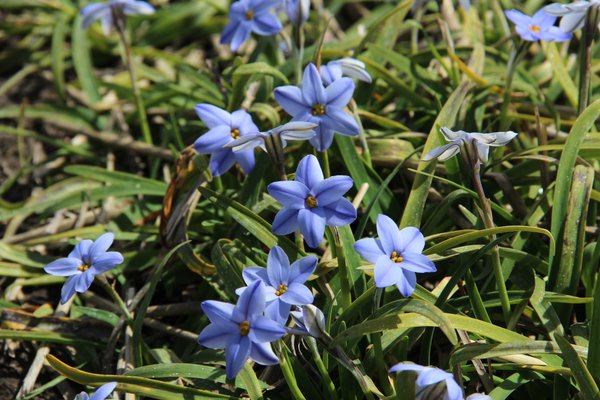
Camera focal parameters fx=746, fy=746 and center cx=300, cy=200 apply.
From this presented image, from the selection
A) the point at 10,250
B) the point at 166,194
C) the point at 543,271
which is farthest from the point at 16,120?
the point at 543,271

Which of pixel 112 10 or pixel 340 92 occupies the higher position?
pixel 340 92

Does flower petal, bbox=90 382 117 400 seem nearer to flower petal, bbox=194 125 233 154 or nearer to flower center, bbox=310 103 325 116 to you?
flower petal, bbox=194 125 233 154

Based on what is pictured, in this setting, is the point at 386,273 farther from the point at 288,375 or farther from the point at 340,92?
the point at 340,92

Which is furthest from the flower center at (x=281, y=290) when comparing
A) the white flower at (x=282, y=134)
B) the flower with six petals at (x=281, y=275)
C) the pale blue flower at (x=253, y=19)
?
the pale blue flower at (x=253, y=19)

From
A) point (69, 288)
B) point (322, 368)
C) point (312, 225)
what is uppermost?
point (312, 225)

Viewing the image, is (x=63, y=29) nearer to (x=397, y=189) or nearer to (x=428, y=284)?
(x=397, y=189)

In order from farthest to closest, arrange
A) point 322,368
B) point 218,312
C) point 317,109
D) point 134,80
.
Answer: point 134,80 < point 317,109 < point 322,368 < point 218,312

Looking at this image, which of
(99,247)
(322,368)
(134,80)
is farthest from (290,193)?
(134,80)

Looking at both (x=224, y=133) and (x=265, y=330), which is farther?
(x=224, y=133)

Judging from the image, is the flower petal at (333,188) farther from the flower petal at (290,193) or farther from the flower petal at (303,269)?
the flower petal at (303,269)
